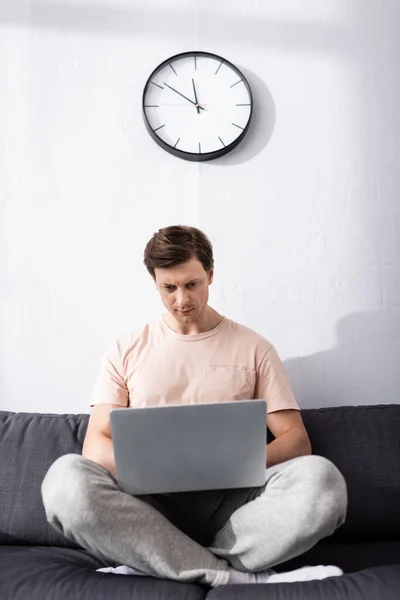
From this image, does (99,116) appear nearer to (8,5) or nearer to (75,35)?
(75,35)

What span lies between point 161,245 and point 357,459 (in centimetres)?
77

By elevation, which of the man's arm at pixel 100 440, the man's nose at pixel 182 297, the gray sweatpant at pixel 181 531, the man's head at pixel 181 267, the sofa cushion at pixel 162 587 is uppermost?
the man's head at pixel 181 267

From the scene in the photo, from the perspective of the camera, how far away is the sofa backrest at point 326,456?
159cm

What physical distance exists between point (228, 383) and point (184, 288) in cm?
28

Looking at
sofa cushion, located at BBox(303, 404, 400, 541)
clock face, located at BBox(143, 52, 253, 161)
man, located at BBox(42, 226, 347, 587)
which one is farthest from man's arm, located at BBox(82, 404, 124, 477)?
clock face, located at BBox(143, 52, 253, 161)

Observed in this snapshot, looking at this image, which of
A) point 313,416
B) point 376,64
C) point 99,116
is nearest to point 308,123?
point 376,64

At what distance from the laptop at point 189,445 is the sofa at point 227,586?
19cm

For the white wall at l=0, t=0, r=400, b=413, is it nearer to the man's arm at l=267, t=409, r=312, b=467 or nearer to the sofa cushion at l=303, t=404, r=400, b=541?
the sofa cushion at l=303, t=404, r=400, b=541

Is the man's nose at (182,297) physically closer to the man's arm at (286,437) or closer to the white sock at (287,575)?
the man's arm at (286,437)

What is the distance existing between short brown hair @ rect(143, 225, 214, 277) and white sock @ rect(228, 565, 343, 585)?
766 mm

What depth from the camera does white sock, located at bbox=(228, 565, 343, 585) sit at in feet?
4.11

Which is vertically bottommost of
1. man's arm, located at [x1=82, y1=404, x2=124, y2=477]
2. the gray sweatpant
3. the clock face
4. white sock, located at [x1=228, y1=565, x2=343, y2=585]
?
white sock, located at [x1=228, y1=565, x2=343, y2=585]

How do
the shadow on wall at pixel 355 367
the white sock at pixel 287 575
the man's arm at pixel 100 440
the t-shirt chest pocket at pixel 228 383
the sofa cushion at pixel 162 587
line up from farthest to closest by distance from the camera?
the shadow on wall at pixel 355 367, the t-shirt chest pocket at pixel 228 383, the man's arm at pixel 100 440, the white sock at pixel 287 575, the sofa cushion at pixel 162 587

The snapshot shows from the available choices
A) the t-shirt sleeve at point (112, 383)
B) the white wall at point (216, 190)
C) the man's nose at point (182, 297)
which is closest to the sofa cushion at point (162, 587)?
the t-shirt sleeve at point (112, 383)
